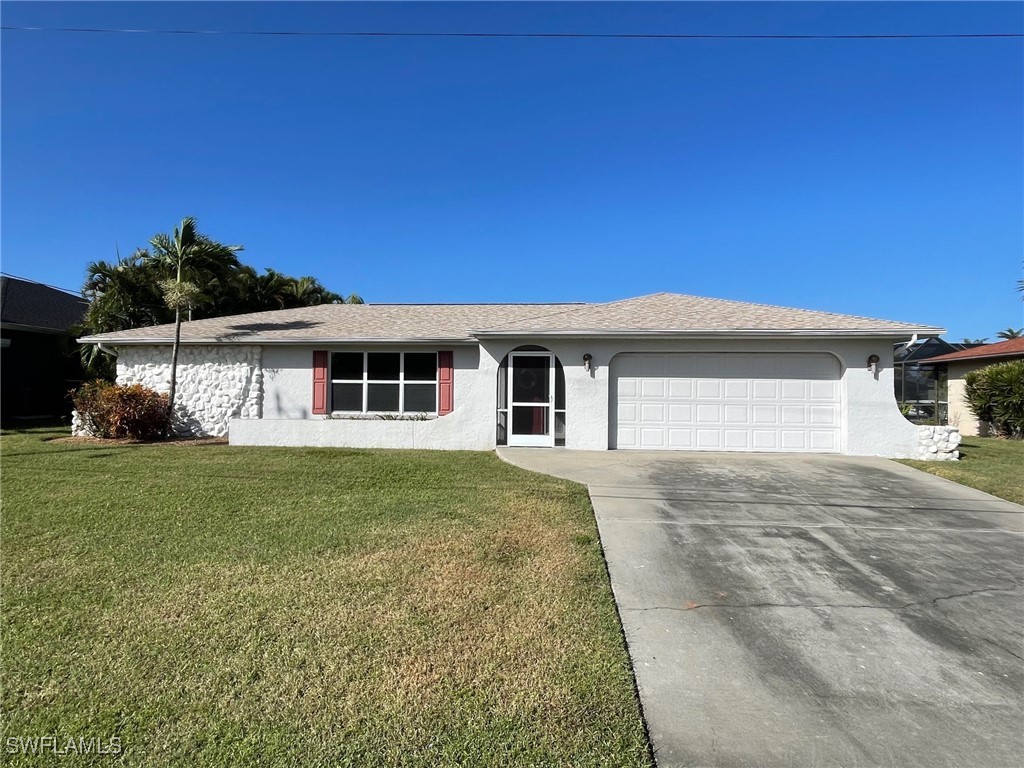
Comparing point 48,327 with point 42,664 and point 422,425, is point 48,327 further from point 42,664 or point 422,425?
point 42,664

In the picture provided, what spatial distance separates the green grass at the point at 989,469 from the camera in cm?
741

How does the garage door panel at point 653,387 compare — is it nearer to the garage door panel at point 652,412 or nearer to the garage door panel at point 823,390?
the garage door panel at point 652,412

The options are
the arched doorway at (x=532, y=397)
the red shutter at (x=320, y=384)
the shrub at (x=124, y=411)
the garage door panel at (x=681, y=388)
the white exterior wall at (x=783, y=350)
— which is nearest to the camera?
the white exterior wall at (x=783, y=350)

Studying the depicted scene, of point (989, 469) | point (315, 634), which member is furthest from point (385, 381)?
point (989, 469)

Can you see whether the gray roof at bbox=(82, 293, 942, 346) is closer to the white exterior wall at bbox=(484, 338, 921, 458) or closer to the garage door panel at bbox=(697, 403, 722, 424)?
the white exterior wall at bbox=(484, 338, 921, 458)

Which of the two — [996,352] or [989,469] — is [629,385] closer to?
[989,469]

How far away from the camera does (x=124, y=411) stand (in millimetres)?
12000

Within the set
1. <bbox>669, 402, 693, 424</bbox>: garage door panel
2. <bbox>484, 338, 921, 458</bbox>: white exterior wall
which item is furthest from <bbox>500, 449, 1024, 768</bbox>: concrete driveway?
<bbox>669, 402, 693, 424</bbox>: garage door panel

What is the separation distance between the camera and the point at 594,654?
294cm

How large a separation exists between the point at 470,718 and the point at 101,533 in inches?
183

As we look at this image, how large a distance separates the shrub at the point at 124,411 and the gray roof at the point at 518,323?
1.50m

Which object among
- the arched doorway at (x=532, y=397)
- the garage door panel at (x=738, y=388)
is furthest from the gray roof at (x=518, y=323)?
the garage door panel at (x=738, y=388)

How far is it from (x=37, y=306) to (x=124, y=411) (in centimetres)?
1240

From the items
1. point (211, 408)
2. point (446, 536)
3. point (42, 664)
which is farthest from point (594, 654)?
point (211, 408)
